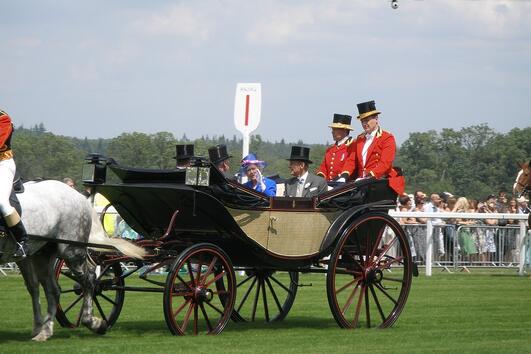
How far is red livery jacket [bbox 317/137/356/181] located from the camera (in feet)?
40.1

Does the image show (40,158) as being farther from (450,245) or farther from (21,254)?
(21,254)

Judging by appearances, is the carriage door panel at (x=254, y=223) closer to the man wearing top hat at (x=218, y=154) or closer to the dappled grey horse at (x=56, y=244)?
the dappled grey horse at (x=56, y=244)

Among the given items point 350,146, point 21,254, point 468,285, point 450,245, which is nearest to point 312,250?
point 350,146

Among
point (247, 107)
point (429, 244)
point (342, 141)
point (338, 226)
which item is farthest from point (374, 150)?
point (429, 244)

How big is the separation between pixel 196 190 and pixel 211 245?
0.51m

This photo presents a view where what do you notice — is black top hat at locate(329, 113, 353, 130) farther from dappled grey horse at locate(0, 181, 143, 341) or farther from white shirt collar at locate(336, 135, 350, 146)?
dappled grey horse at locate(0, 181, 143, 341)

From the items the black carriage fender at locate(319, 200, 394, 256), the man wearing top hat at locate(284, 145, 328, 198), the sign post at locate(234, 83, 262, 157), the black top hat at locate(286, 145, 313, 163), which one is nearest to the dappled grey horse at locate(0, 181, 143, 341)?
the black carriage fender at locate(319, 200, 394, 256)

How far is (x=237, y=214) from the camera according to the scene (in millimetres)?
10375

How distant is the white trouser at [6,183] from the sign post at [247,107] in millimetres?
8716

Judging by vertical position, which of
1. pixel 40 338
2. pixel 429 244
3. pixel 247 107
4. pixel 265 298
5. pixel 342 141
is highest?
pixel 247 107

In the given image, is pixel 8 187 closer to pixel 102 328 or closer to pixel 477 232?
pixel 102 328

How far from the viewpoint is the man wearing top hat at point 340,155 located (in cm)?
1223

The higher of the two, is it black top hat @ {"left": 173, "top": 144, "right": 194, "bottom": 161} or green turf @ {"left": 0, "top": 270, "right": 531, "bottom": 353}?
black top hat @ {"left": 173, "top": 144, "right": 194, "bottom": 161}

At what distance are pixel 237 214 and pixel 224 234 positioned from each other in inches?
8.7
